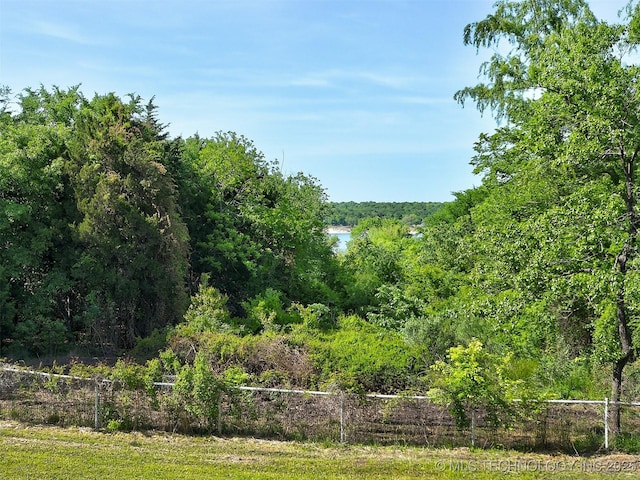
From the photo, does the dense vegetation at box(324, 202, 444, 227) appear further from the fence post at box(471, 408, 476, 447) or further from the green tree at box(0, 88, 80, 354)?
the fence post at box(471, 408, 476, 447)

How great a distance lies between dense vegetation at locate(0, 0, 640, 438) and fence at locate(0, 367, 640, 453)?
49 cm

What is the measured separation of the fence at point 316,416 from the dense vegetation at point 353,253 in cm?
49

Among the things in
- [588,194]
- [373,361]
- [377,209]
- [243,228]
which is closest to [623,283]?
[588,194]

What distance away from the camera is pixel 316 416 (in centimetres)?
1155

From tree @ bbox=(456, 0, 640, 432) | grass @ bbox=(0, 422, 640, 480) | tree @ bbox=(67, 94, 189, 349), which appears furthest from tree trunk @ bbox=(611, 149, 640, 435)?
tree @ bbox=(67, 94, 189, 349)

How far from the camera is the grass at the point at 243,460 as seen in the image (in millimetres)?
9391

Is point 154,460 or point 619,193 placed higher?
point 619,193

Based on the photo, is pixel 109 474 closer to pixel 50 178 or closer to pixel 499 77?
pixel 50 178

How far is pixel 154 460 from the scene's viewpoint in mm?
9945

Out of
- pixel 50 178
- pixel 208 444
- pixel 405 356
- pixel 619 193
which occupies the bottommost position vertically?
pixel 208 444

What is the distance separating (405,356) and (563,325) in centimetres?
578

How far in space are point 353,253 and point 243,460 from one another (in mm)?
23045

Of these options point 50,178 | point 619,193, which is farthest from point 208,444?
point 50,178

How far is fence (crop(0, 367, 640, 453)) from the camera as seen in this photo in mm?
11117
